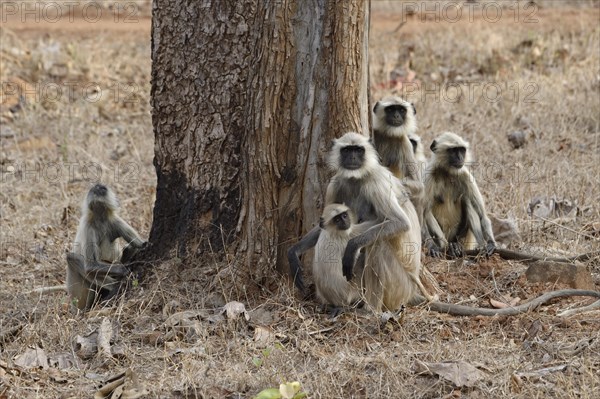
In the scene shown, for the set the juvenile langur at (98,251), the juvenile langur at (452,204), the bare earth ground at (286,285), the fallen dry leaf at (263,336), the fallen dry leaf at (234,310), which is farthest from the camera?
the juvenile langur at (452,204)

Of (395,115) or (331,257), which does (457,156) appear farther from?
(331,257)

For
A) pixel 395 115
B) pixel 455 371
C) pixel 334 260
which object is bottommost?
pixel 455 371

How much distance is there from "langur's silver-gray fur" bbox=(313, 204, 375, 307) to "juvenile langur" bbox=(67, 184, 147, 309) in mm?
1308

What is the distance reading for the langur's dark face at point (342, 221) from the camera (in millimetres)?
4875

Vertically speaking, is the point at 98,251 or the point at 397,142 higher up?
the point at 397,142

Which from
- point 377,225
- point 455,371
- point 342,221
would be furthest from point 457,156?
point 455,371

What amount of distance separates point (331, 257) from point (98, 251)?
1.97m

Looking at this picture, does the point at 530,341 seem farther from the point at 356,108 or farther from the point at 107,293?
the point at 107,293

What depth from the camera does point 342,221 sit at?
16.0 feet

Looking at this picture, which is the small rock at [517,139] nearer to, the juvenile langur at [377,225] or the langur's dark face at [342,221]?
the juvenile langur at [377,225]

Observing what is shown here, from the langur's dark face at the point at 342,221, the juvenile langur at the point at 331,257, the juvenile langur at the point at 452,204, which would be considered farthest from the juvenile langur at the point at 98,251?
the juvenile langur at the point at 452,204

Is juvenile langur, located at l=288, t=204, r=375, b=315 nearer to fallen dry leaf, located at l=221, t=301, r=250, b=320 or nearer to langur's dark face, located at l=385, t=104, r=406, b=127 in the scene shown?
fallen dry leaf, located at l=221, t=301, r=250, b=320

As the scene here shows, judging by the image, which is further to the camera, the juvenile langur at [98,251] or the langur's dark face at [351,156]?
the juvenile langur at [98,251]

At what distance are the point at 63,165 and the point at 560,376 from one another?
241 inches
